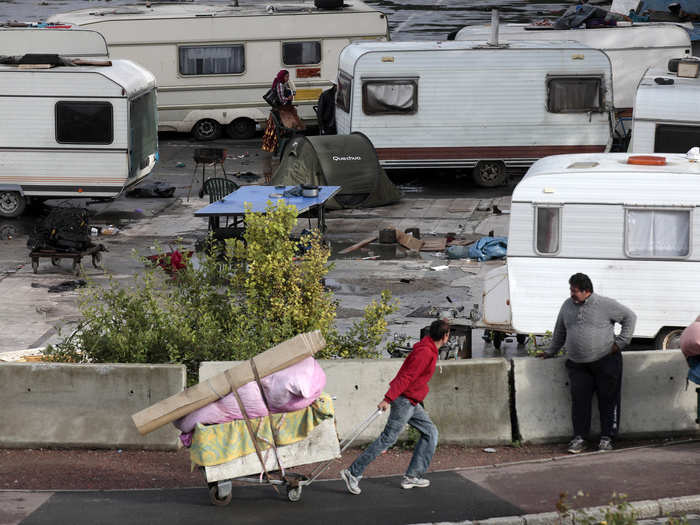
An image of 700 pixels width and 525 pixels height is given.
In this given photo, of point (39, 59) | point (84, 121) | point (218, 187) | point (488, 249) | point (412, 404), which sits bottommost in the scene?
point (488, 249)

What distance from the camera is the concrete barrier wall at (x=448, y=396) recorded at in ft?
36.7

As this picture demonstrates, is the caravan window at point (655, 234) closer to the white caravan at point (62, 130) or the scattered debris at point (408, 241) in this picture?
the scattered debris at point (408, 241)

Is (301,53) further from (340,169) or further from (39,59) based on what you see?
(39,59)

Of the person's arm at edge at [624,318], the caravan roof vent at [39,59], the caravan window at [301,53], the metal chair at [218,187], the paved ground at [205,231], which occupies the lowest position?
the paved ground at [205,231]

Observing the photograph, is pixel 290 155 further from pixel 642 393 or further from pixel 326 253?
pixel 642 393

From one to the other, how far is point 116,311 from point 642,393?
5.14m

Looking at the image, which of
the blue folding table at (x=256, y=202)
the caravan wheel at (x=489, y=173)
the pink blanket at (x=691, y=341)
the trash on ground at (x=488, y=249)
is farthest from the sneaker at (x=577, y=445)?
the caravan wheel at (x=489, y=173)

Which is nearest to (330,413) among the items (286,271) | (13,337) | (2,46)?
(286,271)

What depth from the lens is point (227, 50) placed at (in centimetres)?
2784

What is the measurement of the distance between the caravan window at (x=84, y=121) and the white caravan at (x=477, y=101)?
5149 mm

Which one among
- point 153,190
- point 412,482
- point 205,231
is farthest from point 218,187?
point 412,482

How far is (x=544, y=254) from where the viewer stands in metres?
13.8

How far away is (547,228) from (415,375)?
475 centimetres

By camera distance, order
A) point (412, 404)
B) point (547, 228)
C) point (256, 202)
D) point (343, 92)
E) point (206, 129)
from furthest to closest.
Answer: point (206, 129), point (343, 92), point (256, 202), point (547, 228), point (412, 404)
